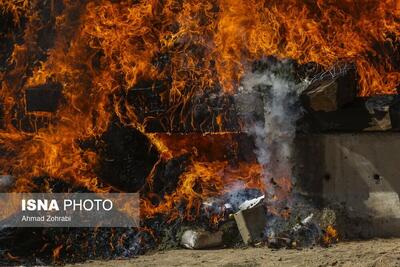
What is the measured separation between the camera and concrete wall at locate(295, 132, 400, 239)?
6.38 m

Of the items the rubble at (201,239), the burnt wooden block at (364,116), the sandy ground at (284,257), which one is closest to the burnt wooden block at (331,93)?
the burnt wooden block at (364,116)

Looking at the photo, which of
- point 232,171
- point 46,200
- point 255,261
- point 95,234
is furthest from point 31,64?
point 255,261

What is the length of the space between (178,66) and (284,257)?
3.55m

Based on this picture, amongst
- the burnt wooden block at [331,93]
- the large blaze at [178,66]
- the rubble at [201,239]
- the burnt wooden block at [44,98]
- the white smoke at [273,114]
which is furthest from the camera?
the burnt wooden block at [44,98]

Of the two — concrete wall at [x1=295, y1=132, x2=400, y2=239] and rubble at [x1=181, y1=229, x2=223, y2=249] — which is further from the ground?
concrete wall at [x1=295, y1=132, x2=400, y2=239]

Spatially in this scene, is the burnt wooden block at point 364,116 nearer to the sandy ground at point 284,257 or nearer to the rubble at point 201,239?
the sandy ground at point 284,257

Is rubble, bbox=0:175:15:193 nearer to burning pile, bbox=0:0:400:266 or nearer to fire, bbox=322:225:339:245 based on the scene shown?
burning pile, bbox=0:0:400:266

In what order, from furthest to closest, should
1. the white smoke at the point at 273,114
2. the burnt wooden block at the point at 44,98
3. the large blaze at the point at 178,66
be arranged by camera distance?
the burnt wooden block at the point at 44,98
the large blaze at the point at 178,66
the white smoke at the point at 273,114

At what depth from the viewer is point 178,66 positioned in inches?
294

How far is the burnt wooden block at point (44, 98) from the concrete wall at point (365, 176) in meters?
4.35

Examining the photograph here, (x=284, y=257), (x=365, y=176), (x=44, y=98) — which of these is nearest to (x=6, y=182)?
(x=44, y=98)

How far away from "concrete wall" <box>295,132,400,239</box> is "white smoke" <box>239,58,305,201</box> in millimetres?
488

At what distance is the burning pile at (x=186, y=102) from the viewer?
673cm

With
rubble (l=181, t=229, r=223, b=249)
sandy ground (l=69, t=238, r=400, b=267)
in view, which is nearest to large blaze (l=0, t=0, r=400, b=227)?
rubble (l=181, t=229, r=223, b=249)
